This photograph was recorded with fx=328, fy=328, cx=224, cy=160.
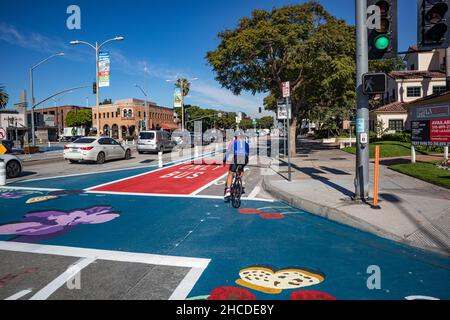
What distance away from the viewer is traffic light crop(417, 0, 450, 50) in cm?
615

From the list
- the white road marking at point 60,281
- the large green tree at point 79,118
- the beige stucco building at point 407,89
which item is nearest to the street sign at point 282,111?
the white road marking at point 60,281

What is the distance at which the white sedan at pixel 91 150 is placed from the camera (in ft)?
59.3

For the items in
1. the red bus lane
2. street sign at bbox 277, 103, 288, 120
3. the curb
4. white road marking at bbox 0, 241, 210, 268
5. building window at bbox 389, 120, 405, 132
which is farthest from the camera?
building window at bbox 389, 120, 405, 132

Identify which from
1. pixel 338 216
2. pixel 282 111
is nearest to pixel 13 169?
pixel 282 111

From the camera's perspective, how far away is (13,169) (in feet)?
44.4

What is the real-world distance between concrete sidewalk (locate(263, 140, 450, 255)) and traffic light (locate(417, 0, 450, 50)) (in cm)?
328

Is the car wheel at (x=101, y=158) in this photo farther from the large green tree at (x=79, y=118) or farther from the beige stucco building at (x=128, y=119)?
the large green tree at (x=79, y=118)

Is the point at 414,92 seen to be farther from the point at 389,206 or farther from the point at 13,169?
the point at 13,169

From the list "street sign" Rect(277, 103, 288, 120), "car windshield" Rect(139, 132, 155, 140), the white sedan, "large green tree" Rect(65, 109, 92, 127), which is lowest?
the white sedan

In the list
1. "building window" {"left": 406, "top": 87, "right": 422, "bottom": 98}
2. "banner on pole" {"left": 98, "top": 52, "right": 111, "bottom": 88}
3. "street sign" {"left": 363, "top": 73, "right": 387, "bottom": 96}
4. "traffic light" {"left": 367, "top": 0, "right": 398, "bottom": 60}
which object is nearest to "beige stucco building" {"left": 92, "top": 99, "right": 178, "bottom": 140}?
"banner on pole" {"left": 98, "top": 52, "right": 111, "bottom": 88}

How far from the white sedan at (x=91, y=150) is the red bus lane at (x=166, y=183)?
520 cm

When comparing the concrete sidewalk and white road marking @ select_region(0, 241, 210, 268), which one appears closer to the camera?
white road marking @ select_region(0, 241, 210, 268)

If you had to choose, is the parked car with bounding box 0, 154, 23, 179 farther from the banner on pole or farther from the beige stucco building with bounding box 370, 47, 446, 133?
the beige stucco building with bounding box 370, 47, 446, 133
